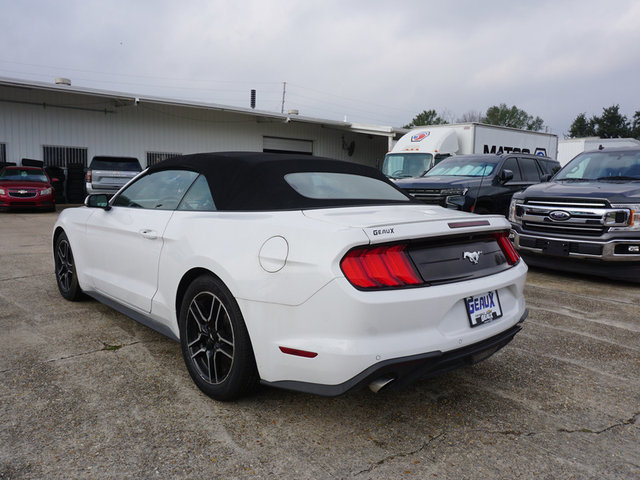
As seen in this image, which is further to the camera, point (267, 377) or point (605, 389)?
point (605, 389)

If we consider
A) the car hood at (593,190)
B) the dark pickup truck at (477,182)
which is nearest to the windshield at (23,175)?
the dark pickup truck at (477,182)

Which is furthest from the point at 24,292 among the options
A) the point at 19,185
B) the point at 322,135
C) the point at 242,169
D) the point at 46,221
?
the point at 322,135

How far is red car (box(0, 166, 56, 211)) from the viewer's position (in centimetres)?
1533

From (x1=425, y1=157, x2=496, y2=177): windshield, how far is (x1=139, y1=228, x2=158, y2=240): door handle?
24.2 ft

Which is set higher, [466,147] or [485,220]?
[466,147]

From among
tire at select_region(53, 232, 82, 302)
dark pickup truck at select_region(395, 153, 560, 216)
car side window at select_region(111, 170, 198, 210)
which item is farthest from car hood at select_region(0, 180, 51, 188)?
car side window at select_region(111, 170, 198, 210)

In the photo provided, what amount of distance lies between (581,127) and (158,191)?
7865cm

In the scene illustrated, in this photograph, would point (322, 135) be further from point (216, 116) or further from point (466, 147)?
point (466, 147)

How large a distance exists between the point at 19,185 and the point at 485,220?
53.7ft

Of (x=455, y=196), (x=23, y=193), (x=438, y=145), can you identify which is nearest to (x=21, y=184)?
(x=23, y=193)

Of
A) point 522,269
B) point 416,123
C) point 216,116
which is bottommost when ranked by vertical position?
point 522,269

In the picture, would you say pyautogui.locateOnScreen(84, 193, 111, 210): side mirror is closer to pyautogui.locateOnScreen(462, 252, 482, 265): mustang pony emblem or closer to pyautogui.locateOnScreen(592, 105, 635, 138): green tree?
pyautogui.locateOnScreen(462, 252, 482, 265): mustang pony emblem

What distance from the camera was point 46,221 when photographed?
44.1 ft

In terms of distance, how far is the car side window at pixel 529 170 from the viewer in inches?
403
